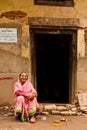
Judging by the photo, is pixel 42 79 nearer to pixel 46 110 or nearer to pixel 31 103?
pixel 46 110

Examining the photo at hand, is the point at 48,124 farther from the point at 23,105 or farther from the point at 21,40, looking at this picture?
the point at 21,40

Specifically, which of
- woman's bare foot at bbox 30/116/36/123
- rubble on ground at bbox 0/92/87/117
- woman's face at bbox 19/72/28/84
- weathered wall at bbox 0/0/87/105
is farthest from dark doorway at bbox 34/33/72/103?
woman's bare foot at bbox 30/116/36/123

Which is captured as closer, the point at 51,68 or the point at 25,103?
the point at 25,103

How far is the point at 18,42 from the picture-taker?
898cm

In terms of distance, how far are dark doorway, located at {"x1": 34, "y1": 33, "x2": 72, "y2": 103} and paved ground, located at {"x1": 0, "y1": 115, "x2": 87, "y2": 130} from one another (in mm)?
2246

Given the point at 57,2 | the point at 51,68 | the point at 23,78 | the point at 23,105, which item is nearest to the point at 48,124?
the point at 23,105

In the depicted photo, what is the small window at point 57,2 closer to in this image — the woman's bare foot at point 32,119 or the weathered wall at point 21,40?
the weathered wall at point 21,40

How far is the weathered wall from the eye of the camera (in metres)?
8.93

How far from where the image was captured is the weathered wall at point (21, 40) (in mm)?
8930

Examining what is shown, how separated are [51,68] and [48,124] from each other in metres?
3.56

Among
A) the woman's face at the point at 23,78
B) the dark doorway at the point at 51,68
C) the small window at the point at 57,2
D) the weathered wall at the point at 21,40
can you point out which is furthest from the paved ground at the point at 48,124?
the small window at the point at 57,2

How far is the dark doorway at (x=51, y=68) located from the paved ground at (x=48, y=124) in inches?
88.4

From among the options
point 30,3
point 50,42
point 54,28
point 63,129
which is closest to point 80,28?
point 54,28

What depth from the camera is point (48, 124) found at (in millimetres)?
7676
